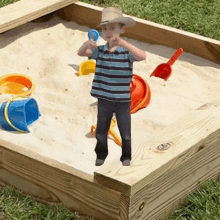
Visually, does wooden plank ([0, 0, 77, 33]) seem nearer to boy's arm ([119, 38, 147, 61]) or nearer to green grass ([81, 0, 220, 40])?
green grass ([81, 0, 220, 40])

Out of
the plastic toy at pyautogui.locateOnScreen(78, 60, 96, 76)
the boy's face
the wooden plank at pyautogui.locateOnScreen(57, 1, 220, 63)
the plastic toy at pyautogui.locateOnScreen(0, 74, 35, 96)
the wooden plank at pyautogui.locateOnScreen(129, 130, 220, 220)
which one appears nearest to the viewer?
the boy's face

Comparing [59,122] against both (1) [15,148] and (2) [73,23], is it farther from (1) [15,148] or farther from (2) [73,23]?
(2) [73,23]

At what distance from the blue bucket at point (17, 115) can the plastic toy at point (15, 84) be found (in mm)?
492

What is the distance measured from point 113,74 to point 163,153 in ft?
3.46

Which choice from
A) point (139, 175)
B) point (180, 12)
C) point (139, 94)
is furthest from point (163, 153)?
point (180, 12)

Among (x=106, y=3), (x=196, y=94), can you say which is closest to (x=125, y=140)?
(x=196, y=94)

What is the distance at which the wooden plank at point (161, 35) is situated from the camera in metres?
5.07

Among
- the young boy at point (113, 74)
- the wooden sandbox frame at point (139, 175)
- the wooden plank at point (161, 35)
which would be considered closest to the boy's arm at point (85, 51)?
the young boy at point (113, 74)

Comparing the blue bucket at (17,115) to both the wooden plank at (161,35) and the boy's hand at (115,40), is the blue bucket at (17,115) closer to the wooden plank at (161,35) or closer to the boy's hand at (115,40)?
the wooden plank at (161,35)

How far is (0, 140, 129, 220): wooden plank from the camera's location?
3.19m

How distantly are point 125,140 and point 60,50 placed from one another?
3.01 meters

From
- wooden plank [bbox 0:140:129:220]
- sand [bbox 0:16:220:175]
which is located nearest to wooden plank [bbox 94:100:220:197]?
wooden plank [bbox 0:140:129:220]

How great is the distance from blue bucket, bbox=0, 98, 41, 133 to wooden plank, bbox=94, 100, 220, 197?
103 centimetres

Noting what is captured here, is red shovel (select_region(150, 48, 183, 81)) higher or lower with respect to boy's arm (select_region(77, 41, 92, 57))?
lower
